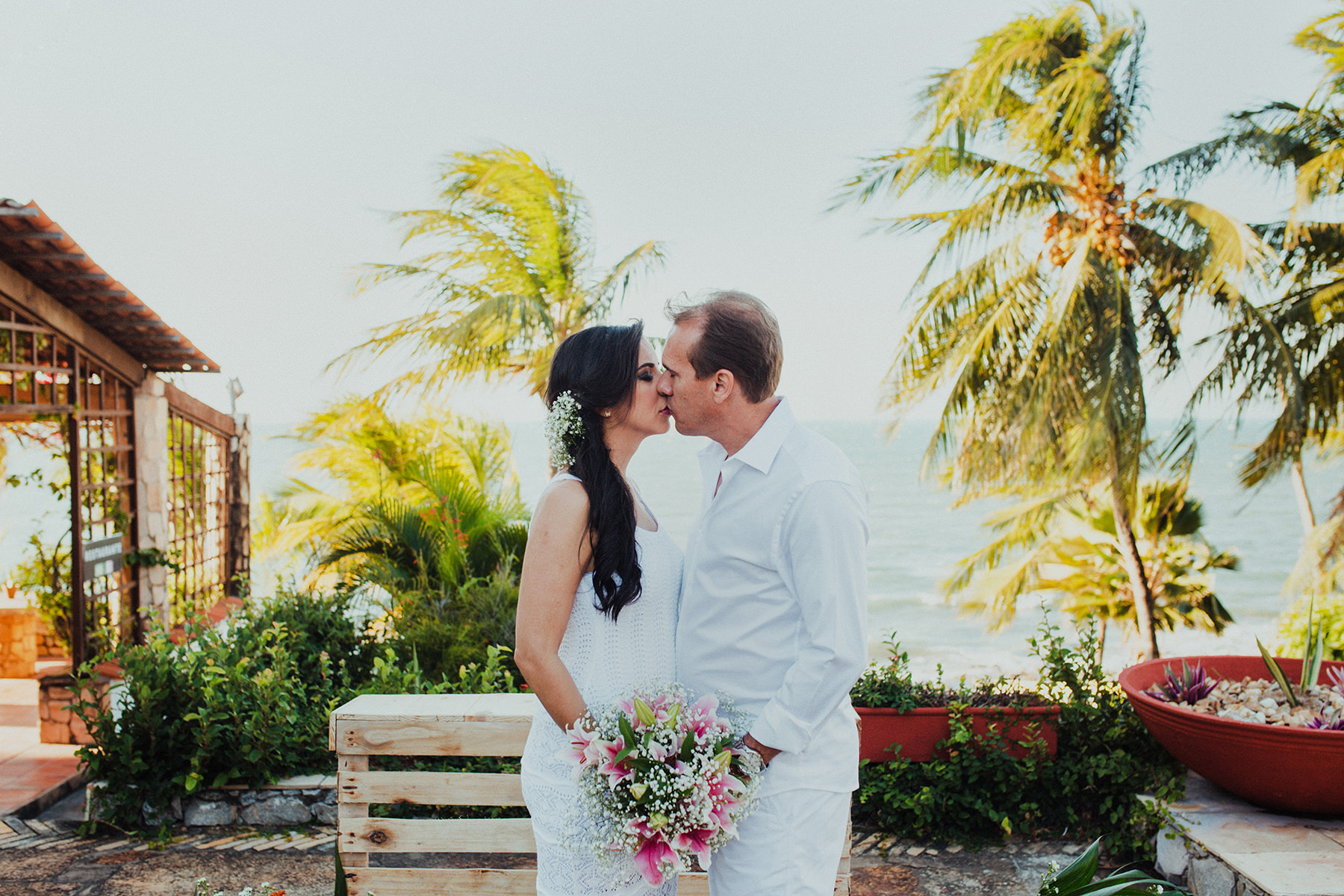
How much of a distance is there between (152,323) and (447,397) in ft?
15.8

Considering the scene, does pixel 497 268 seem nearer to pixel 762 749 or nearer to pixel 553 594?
pixel 553 594

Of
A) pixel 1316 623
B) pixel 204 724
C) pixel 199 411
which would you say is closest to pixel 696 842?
pixel 204 724

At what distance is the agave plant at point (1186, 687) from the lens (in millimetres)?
3662

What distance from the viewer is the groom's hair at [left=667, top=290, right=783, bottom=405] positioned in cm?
202

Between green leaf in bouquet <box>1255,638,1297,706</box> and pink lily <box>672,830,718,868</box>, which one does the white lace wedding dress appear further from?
green leaf in bouquet <box>1255,638,1297,706</box>

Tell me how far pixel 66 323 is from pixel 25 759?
303cm

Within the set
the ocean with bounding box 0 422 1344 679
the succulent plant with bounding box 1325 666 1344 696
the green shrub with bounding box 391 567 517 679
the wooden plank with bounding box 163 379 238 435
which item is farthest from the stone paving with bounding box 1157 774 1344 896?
the wooden plank with bounding box 163 379 238 435

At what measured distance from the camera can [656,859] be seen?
1.76m

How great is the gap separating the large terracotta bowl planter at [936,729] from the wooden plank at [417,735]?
5.99 feet

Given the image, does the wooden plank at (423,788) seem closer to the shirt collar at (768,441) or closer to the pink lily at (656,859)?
the pink lily at (656,859)

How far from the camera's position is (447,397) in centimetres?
1135

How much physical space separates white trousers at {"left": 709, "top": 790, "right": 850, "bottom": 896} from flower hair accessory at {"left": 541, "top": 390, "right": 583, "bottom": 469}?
924mm

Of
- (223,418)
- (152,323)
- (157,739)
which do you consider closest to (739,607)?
(157,739)

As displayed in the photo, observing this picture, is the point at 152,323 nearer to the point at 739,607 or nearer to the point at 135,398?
the point at 135,398
